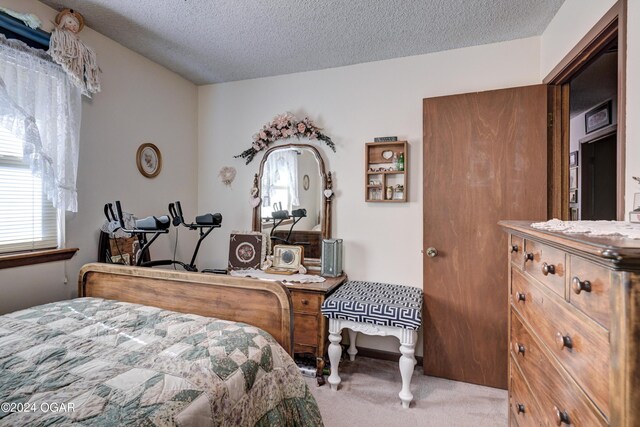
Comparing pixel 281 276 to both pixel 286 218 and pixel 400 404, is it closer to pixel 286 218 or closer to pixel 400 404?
pixel 286 218

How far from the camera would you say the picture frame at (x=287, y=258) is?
2812 millimetres

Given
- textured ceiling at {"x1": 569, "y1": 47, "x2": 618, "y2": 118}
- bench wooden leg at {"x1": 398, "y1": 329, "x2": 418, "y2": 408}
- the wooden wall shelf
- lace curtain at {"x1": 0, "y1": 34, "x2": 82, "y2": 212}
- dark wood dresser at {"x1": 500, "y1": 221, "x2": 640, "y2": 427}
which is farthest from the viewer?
the wooden wall shelf

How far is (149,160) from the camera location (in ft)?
9.17

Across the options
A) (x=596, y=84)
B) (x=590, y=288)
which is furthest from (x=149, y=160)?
(x=596, y=84)

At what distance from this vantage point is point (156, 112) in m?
2.86

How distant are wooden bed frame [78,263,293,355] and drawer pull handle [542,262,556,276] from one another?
3.46ft

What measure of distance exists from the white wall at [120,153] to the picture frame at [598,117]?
13.2 ft

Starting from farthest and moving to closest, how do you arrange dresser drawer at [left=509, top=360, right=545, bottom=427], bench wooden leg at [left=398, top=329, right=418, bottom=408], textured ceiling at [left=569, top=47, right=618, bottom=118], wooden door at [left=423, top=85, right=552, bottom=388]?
1. textured ceiling at [left=569, top=47, right=618, bottom=118]
2. wooden door at [left=423, top=85, right=552, bottom=388]
3. bench wooden leg at [left=398, top=329, right=418, bottom=408]
4. dresser drawer at [left=509, top=360, right=545, bottom=427]

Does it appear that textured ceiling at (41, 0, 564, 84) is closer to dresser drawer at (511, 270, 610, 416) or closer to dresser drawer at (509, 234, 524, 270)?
dresser drawer at (509, 234, 524, 270)

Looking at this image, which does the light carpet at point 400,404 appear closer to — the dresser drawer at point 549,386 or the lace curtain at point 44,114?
the dresser drawer at point 549,386

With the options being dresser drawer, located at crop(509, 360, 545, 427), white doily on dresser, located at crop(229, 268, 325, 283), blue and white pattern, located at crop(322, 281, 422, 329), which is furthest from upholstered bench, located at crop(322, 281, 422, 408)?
dresser drawer, located at crop(509, 360, 545, 427)

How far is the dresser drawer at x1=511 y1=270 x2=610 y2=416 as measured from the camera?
671mm

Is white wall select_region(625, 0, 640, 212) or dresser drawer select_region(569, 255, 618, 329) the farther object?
white wall select_region(625, 0, 640, 212)

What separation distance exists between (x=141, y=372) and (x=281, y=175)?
7.26 ft
